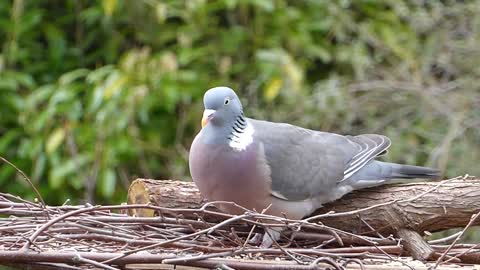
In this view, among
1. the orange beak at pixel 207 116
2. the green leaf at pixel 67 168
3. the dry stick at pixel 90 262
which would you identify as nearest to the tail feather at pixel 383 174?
the orange beak at pixel 207 116

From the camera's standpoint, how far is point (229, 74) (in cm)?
371

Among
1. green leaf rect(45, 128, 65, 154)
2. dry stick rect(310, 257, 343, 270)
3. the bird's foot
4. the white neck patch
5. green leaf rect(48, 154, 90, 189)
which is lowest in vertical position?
green leaf rect(48, 154, 90, 189)

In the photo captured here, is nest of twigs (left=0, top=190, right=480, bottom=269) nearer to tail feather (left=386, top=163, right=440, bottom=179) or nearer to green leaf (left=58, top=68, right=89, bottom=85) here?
tail feather (left=386, top=163, right=440, bottom=179)

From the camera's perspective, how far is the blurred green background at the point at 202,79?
3479mm

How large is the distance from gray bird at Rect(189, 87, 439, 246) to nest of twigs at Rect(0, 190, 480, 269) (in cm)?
12

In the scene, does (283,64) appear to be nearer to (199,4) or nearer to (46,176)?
(199,4)

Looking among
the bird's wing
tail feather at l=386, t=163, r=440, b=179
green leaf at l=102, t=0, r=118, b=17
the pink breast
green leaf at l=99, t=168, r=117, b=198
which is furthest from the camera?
green leaf at l=102, t=0, r=118, b=17

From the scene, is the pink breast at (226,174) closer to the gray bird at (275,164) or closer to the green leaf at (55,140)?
the gray bird at (275,164)

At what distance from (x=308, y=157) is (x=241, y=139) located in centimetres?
24

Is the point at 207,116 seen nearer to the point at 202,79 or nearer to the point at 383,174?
the point at 383,174

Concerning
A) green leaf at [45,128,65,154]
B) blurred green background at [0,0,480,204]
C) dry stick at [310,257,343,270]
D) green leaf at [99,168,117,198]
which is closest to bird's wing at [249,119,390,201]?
dry stick at [310,257,343,270]

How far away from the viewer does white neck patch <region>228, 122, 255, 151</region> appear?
Answer: 2.03m

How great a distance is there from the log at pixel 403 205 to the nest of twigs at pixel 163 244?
0.08 m

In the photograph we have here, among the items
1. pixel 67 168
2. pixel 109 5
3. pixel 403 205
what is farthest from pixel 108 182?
pixel 403 205
